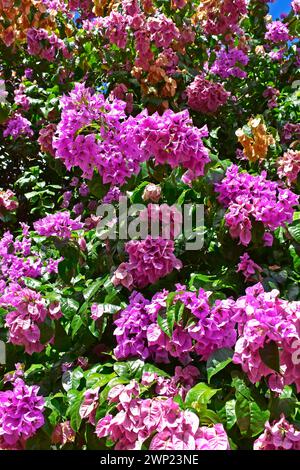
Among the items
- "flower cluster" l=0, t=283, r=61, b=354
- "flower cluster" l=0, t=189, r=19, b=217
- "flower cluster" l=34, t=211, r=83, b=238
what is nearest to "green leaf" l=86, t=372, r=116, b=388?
"flower cluster" l=0, t=283, r=61, b=354

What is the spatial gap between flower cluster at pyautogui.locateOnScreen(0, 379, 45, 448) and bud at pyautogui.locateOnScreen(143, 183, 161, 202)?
754 mm

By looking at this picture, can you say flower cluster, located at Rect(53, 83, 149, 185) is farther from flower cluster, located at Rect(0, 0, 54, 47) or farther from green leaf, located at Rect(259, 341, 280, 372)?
flower cluster, located at Rect(0, 0, 54, 47)

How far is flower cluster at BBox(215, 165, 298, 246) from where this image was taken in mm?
1861

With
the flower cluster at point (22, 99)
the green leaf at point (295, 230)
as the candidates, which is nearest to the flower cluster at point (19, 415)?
the green leaf at point (295, 230)

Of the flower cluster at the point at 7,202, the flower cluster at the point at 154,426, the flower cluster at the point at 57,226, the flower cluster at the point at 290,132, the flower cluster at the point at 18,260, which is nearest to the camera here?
the flower cluster at the point at 154,426

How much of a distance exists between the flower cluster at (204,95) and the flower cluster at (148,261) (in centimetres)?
149

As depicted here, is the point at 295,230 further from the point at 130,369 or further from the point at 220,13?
the point at 220,13

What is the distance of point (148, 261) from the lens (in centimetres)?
191

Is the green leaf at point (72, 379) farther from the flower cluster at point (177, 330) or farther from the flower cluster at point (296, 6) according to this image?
the flower cluster at point (296, 6)

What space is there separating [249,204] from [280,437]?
0.79 m

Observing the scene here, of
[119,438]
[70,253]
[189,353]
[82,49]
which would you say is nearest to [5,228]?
[82,49]

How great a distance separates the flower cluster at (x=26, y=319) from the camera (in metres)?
1.82
